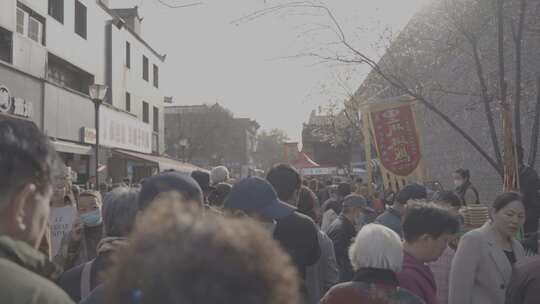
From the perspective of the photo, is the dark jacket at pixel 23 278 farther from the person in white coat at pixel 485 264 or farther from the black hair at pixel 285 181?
the person in white coat at pixel 485 264

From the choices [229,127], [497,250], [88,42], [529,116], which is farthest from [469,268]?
[229,127]

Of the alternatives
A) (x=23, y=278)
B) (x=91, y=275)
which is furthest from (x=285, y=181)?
(x=23, y=278)

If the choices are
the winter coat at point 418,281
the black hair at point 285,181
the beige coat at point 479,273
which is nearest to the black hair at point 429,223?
the winter coat at point 418,281

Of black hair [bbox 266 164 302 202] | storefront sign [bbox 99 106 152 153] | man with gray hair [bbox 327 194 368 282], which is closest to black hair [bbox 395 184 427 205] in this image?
man with gray hair [bbox 327 194 368 282]

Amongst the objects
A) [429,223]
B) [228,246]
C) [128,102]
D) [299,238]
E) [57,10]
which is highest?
[57,10]

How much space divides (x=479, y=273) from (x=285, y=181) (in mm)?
1598

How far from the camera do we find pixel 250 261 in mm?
1060

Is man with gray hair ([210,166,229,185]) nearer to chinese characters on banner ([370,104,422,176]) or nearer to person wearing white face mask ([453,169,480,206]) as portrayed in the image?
chinese characters on banner ([370,104,422,176])

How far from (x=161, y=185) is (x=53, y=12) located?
60.3ft

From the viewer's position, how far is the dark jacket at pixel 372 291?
2.56m

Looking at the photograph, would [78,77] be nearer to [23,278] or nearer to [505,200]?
[505,200]

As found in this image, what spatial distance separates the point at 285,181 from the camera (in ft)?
13.8

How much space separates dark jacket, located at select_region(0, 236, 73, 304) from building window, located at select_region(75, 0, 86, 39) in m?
21.1

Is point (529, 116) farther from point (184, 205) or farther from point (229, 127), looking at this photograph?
point (229, 127)
